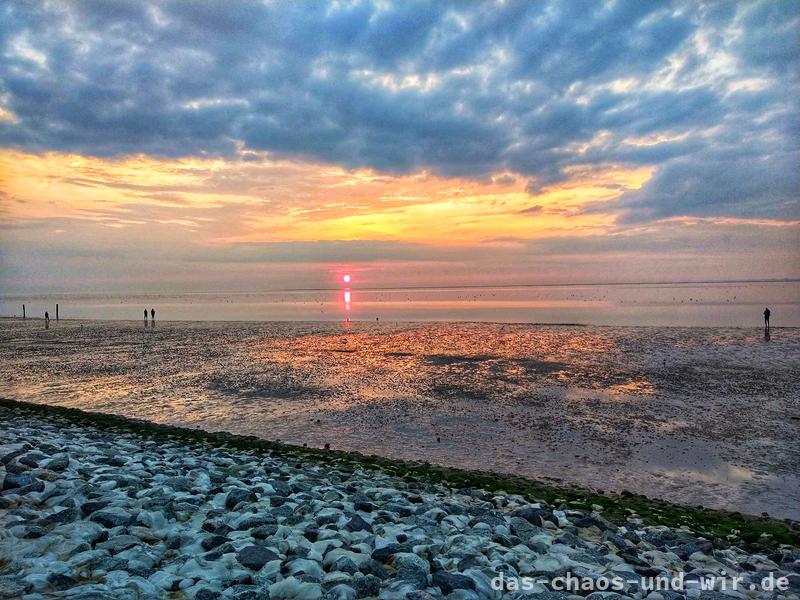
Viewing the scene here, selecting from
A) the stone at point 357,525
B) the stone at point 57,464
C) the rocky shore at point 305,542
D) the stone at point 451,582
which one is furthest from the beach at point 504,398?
the stone at point 451,582

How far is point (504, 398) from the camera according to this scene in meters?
20.6

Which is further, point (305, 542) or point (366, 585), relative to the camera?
point (305, 542)

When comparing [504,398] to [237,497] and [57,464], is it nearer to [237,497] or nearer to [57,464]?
[237,497]

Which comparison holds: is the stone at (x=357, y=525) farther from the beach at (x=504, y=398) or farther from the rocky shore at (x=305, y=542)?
the beach at (x=504, y=398)

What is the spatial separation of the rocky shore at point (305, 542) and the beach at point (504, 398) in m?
4.17

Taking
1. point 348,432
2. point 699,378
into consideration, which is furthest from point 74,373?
point 699,378

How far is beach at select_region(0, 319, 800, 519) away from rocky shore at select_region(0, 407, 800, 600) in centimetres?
417

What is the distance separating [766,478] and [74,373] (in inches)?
1213

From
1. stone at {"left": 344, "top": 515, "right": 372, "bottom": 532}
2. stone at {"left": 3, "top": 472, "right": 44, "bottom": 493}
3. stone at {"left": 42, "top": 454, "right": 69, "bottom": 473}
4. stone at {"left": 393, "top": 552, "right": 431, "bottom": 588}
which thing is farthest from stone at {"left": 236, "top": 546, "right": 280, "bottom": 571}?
stone at {"left": 42, "top": 454, "right": 69, "bottom": 473}

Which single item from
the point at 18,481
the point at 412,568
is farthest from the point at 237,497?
the point at 412,568

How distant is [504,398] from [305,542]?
50.5 ft

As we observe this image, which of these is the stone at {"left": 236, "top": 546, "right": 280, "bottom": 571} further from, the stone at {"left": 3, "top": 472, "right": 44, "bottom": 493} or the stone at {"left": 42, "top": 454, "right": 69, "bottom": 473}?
the stone at {"left": 42, "top": 454, "right": 69, "bottom": 473}

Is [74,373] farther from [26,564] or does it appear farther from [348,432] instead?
[26,564]

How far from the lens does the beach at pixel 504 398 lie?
516 inches
